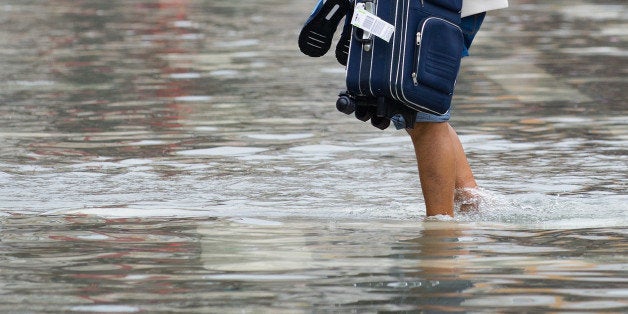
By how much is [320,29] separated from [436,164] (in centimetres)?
67

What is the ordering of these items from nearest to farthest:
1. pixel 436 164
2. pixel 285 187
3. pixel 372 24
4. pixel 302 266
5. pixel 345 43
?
pixel 302 266 → pixel 372 24 → pixel 345 43 → pixel 436 164 → pixel 285 187

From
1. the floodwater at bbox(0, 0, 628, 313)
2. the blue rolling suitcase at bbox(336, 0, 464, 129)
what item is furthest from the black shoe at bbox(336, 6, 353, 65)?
the floodwater at bbox(0, 0, 628, 313)

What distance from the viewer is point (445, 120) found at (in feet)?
20.5

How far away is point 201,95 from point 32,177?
141 inches

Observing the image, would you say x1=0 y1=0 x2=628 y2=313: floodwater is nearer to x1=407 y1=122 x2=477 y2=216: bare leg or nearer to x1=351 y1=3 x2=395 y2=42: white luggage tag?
x1=407 y1=122 x2=477 y2=216: bare leg

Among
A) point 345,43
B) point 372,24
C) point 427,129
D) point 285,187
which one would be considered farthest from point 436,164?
point 285,187

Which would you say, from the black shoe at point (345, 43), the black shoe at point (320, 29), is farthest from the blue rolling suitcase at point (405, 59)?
the black shoe at point (320, 29)

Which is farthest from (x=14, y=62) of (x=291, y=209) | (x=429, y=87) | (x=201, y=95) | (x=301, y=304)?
(x=301, y=304)

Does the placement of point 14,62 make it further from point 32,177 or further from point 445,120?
point 445,120

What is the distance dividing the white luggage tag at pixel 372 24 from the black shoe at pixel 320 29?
42 centimetres

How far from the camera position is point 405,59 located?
19.1ft

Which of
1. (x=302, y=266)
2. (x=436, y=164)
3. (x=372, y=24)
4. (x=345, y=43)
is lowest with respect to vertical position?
(x=436, y=164)

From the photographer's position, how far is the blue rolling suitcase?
5.80 m

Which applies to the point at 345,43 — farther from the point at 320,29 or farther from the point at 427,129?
the point at 427,129
